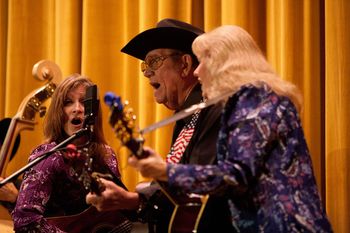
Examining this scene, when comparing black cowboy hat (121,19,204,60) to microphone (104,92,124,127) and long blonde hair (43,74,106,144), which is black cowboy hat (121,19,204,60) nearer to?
long blonde hair (43,74,106,144)

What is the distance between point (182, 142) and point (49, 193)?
2.53 ft

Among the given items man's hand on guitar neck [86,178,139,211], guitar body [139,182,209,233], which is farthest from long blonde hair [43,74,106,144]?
man's hand on guitar neck [86,178,139,211]

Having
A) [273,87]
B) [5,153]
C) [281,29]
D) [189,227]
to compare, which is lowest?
→ [189,227]

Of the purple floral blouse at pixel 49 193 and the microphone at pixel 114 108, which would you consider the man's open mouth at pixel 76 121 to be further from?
the microphone at pixel 114 108

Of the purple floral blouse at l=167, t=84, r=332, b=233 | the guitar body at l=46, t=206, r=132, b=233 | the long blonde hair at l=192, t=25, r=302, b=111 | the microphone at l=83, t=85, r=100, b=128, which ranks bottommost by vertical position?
the guitar body at l=46, t=206, r=132, b=233

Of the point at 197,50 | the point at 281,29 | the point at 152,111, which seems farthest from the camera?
the point at 152,111

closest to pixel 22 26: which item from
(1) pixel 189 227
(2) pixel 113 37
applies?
(2) pixel 113 37

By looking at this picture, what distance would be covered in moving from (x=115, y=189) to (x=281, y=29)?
4.66ft

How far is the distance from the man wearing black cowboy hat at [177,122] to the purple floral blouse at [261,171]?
193 millimetres

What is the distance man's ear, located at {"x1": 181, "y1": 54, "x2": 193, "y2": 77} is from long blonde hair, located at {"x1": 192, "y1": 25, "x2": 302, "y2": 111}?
0.66 m

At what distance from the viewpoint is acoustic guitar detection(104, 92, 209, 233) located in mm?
1945

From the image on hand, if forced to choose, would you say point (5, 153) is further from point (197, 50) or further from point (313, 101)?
point (313, 101)

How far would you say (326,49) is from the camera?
3.19 metres

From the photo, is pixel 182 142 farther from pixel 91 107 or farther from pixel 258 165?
pixel 258 165
